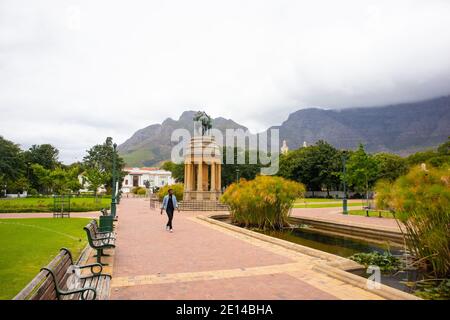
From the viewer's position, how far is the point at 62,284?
504 cm

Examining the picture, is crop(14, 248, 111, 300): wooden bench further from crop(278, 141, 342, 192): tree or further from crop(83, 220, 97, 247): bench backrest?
crop(278, 141, 342, 192): tree

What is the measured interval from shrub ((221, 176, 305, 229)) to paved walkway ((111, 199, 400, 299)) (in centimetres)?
578

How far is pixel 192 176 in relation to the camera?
34.7 metres

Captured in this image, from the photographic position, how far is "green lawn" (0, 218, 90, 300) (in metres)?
6.85

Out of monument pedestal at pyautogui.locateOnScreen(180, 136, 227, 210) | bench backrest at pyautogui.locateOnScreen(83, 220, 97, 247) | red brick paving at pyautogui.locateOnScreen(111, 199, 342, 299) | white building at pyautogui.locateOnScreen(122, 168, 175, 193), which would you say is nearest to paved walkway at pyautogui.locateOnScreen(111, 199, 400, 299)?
red brick paving at pyautogui.locateOnScreen(111, 199, 342, 299)

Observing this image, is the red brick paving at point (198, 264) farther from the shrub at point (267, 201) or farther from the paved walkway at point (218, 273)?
the shrub at point (267, 201)

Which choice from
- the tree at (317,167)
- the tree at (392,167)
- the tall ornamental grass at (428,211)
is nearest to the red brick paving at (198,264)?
the tall ornamental grass at (428,211)

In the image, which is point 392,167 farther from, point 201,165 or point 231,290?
point 231,290

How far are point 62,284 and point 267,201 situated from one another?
13.0 metres

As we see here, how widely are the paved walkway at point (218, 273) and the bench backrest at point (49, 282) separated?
0.98 m

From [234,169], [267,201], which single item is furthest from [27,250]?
[234,169]

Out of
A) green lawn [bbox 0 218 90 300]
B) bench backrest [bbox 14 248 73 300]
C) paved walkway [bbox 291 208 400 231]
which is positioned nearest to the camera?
bench backrest [bbox 14 248 73 300]
